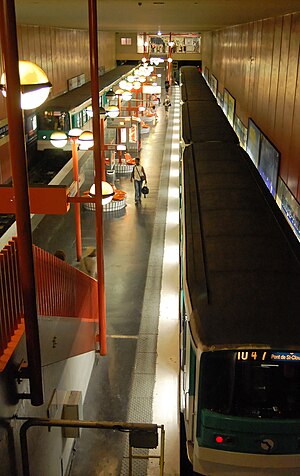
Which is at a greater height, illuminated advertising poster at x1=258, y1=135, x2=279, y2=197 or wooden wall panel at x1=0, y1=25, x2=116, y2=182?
wooden wall panel at x1=0, y1=25, x2=116, y2=182

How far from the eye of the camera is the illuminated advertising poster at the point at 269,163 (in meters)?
8.70

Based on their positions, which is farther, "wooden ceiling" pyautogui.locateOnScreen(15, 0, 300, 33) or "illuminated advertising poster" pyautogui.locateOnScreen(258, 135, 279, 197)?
"illuminated advertising poster" pyautogui.locateOnScreen(258, 135, 279, 197)

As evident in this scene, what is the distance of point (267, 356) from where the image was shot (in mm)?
3781

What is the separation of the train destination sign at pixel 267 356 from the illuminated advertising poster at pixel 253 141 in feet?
24.5

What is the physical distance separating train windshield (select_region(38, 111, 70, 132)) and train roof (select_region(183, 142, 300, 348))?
37.5 ft

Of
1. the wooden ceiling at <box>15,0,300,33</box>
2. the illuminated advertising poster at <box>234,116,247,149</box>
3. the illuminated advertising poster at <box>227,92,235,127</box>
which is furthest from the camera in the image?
the illuminated advertising poster at <box>227,92,235,127</box>

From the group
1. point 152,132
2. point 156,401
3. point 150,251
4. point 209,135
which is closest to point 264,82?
point 209,135

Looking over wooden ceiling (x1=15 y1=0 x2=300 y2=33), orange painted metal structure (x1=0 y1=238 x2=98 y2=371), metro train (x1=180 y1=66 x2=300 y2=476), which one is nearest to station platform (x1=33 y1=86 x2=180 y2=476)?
orange painted metal structure (x1=0 y1=238 x2=98 y2=371)

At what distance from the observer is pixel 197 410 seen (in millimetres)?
4012

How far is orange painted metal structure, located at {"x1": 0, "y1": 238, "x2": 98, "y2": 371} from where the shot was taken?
4511 mm

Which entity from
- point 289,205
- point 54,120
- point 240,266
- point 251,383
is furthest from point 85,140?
point 251,383

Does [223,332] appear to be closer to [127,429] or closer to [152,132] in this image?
[127,429]

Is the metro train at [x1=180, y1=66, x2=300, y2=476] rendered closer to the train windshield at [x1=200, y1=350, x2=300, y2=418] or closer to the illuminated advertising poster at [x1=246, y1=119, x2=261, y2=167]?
the train windshield at [x1=200, y1=350, x2=300, y2=418]

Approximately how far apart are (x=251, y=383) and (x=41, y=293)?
7.64 ft
